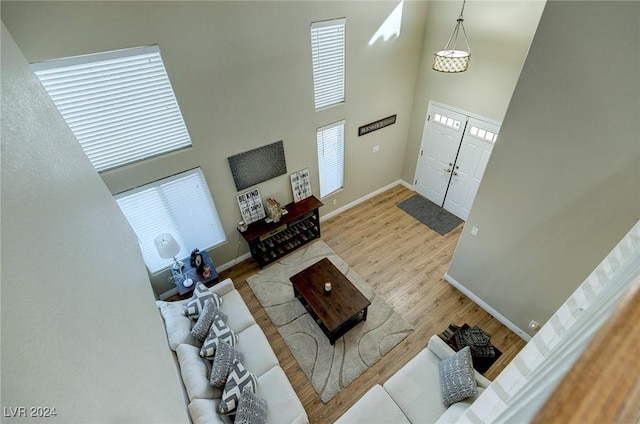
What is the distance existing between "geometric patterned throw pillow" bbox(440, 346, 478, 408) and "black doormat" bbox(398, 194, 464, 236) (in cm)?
298

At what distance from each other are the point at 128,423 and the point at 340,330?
3.25 meters

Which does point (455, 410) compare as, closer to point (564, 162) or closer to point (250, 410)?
point (250, 410)

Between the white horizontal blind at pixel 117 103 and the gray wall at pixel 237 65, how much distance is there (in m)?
0.10

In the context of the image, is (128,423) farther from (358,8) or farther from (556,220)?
(358,8)

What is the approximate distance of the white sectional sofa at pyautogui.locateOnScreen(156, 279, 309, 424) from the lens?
9.14 ft

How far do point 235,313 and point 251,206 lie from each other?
1702 mm

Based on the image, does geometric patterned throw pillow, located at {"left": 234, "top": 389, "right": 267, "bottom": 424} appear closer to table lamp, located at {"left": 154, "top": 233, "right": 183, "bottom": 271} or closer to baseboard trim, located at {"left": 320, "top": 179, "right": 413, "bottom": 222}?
table lamp, located at {"left": 154, "top": 233, "right": 183, "bottom": 271}

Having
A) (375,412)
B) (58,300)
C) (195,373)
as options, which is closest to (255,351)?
(195,373)

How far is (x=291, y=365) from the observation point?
3895 mm

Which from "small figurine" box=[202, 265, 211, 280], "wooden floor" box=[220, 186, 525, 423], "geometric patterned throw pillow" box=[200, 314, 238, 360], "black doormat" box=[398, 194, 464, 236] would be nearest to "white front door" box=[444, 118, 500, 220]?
"black doormat" box=[398, 194, 464, 236]

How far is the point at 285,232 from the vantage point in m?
5.38

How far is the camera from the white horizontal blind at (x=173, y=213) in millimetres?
3863

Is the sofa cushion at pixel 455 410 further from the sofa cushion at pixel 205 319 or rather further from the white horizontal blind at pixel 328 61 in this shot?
the white horizontal blind at pixel 328 61

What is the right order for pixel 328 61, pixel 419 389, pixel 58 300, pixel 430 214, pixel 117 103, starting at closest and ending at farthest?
pixel 58 300
pixel 419 389
pixel 117 103
pixel 328 61
pixel 430 214
